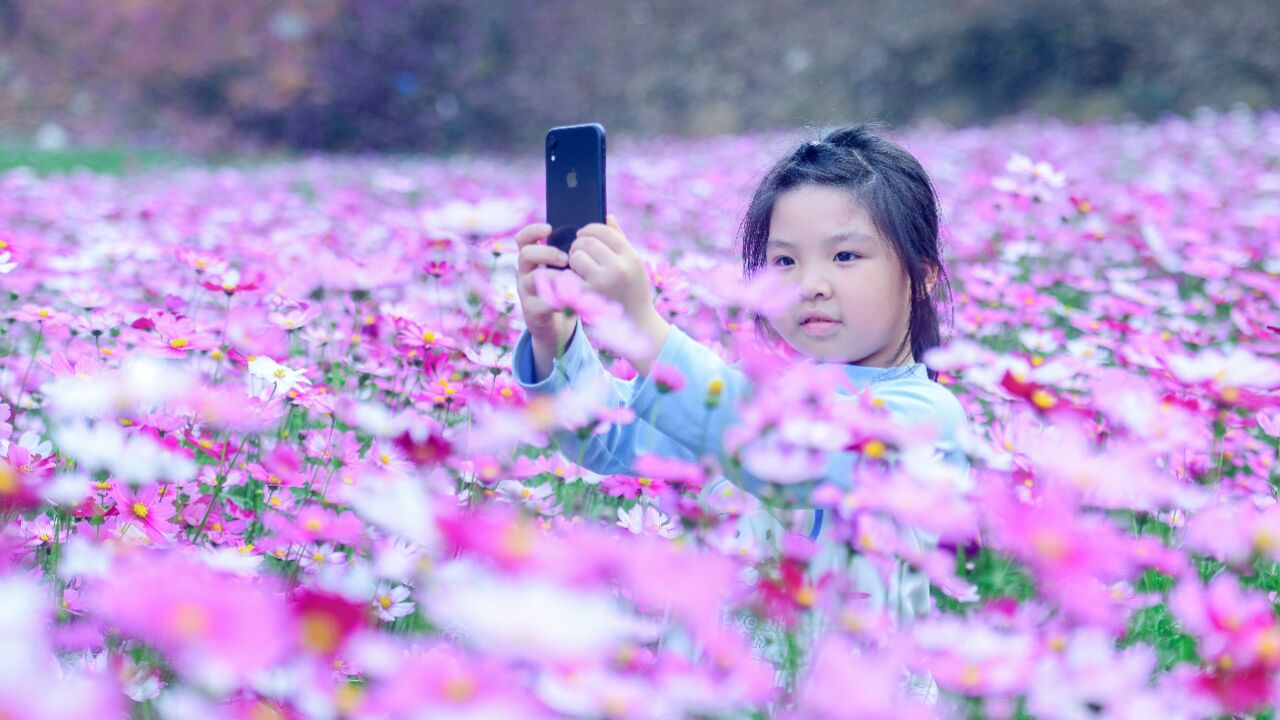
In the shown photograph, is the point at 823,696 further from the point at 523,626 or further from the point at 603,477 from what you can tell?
the point at 603,477

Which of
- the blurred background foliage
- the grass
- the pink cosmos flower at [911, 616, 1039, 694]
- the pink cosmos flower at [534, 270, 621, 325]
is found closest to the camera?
the pink cosmos flower at [911, 616, 1039, 694]

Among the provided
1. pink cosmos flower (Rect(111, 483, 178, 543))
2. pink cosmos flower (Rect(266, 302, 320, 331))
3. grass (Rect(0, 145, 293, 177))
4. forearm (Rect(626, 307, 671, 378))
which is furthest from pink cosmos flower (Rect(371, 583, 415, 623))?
grass (Rect(0, 145, 293, 177))

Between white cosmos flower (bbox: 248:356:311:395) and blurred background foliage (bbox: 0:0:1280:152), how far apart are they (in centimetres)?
1143

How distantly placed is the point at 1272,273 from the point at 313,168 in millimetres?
8486

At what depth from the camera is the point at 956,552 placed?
1.29m

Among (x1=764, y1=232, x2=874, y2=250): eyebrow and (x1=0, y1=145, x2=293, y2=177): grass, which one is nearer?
(x1=764, y1=232, x2=874, y2=250): eyebrow

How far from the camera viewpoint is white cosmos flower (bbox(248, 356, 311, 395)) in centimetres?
145

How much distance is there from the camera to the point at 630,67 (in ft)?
51.6

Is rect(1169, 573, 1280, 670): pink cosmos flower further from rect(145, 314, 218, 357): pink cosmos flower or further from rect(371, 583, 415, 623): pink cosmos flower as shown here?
rect(145, 314, 218, 357): pink cosmos flower

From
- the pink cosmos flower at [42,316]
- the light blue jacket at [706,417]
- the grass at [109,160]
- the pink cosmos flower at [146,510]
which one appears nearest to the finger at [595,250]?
the light blue jacket at [706,417]

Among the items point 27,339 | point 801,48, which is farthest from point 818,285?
point 801,48

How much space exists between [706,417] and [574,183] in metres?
0.32

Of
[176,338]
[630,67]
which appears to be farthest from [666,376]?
[630,67]

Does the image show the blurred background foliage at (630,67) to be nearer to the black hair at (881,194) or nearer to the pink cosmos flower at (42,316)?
the black hair at (881,194)
